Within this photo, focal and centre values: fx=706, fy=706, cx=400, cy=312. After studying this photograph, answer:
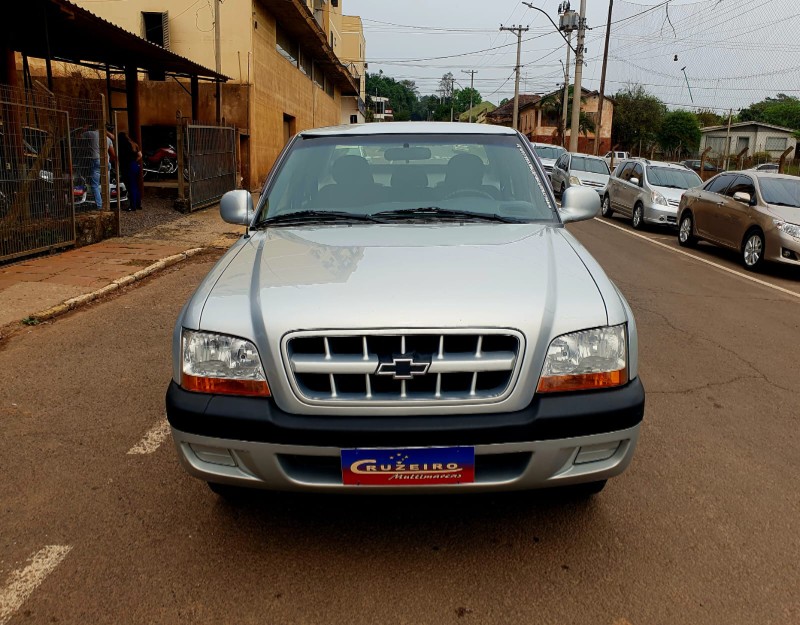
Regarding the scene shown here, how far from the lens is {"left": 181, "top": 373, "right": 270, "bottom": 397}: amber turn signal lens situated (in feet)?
8.08

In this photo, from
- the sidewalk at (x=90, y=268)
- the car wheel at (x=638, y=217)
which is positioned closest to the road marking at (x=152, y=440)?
the sidewalk at (x=90, y=268)

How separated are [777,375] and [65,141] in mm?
8810

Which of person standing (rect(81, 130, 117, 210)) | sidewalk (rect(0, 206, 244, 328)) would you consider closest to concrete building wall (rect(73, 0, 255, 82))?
sidewalk (rect(0, 206, 244, 328))

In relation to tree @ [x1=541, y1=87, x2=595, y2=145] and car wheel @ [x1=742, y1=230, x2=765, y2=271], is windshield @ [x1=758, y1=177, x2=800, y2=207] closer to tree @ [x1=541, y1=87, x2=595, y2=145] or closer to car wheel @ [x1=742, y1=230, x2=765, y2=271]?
car wheel @ [x1=742, y1=230, x2=765, y2=271]

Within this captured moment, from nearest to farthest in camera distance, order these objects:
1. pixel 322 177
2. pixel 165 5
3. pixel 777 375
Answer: pixel 322 177, pixel 777 375, pixel 165 5

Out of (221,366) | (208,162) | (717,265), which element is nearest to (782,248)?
(717,265)

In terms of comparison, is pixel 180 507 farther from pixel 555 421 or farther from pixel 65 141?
pixel 65 141

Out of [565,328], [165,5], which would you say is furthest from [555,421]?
[165,5]

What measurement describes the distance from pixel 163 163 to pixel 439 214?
62.0 ft

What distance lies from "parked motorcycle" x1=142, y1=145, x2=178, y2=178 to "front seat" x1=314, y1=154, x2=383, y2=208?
18.1 metres

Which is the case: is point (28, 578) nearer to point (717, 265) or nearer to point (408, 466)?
point (408, 466)

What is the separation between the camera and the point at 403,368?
92.8 inches

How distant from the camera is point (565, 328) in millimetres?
2498

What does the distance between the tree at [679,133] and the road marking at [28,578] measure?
65.6m
